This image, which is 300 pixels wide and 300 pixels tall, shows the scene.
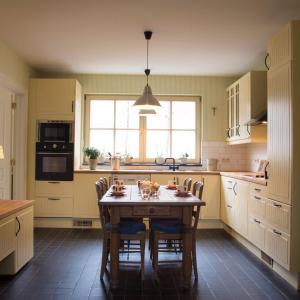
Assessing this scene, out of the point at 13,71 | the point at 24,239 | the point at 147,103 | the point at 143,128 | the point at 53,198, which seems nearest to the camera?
Result: the point at 24,239

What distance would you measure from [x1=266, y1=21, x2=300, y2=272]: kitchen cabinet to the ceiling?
1.50ft

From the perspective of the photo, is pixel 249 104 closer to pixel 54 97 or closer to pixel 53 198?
pixel 54 97

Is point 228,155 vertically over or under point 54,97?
under

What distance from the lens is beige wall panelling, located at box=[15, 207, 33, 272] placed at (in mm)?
3127

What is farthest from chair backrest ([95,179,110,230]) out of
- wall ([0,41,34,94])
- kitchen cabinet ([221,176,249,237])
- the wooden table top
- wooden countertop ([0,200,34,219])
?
wall ([0,41,34,94])

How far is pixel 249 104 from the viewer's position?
4539 mm

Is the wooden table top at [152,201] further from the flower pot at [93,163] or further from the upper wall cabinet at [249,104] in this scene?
the flower pot at [93,163]

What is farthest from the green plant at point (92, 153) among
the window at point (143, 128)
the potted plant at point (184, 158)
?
the potted plant at point (184, 158)

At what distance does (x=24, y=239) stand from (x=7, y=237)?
0.44m

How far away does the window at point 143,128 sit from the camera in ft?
19.4

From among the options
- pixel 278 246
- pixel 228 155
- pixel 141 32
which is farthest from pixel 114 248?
pixel 228 155

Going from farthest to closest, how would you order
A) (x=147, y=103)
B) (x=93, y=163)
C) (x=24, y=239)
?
(x=93, y=163) < (x=147, y=103) < (x=24, y=239)

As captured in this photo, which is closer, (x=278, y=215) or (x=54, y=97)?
(x=278, y=215)

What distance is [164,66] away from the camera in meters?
5.15
